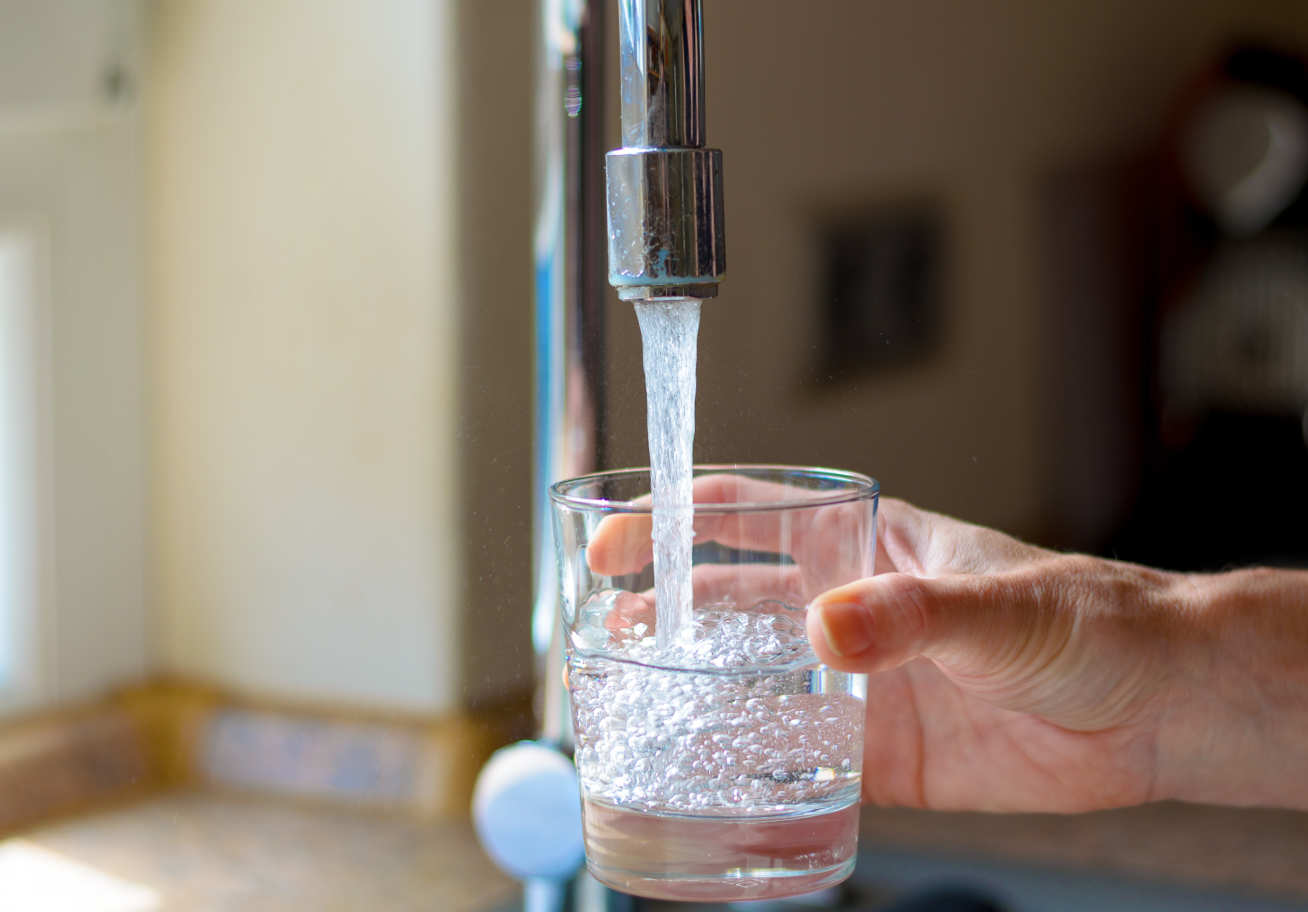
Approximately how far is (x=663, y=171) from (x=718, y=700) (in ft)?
0.45

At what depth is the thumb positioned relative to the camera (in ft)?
1.13

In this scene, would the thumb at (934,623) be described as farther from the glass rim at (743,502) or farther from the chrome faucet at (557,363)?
the chrome faucet at (557,363)

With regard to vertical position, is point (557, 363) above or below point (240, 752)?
above

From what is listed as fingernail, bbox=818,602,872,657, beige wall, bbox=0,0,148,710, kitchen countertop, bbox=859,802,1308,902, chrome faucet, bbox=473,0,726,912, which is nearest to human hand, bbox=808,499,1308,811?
fingernail, bbox=818,602,872,657

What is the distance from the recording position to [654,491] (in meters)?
0.37

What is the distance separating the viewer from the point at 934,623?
37 cm

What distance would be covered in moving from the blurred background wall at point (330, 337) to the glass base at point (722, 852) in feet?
0.36

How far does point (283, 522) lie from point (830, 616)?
22 cm

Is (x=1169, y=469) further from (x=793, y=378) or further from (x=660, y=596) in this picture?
(x=660, y=596)

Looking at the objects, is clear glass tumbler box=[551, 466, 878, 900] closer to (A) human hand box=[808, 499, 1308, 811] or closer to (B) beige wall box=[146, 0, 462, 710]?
(A) human hand box=[808, 499, 1308, 811]

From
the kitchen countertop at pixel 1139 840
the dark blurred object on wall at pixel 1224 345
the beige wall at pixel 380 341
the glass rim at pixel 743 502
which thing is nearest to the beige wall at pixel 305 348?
the beige wall at pixel 380 341

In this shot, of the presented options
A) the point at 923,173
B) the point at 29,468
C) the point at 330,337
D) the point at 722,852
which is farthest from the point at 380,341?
the point at 923,173

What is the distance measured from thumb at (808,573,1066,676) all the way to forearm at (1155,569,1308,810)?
0.09 m

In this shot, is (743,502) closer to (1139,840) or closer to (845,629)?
(845,629)
